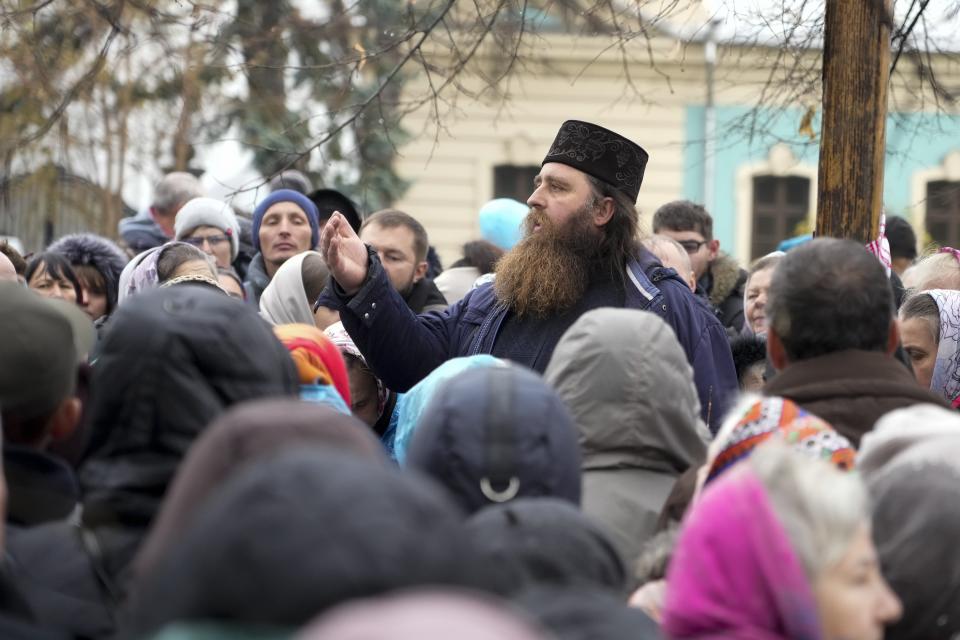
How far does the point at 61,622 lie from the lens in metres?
2.64

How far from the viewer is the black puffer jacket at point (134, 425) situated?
2721 millimetres

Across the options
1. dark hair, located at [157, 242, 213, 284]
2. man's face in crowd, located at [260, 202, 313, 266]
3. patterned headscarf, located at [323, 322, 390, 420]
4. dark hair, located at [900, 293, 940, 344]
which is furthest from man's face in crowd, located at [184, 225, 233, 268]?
dark hair, located at [900, 293, 940, 344]

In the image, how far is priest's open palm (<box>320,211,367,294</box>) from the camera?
486cm

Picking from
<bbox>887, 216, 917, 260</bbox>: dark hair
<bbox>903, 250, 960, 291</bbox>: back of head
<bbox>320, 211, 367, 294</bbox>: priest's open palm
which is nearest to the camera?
<bbox>320, 211, 367, 294</bbox>: priest's open palm

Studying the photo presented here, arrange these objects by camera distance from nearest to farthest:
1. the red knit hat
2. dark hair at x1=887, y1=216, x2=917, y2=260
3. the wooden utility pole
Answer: the red knit hat < the wooden utility pole < dark hair at x1=887, y1=216, x2=917, y2=260

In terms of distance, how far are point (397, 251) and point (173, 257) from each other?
49.0 inches

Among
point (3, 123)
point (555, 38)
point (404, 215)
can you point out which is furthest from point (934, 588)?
point (555, 38)

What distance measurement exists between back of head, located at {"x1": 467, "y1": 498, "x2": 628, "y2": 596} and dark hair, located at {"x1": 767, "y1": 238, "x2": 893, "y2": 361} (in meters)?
1.13

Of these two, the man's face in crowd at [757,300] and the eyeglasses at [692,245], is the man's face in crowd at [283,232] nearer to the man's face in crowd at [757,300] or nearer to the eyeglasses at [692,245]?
the eyeglasses at [692,245]

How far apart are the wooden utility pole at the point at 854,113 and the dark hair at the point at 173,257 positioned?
2.28 metres

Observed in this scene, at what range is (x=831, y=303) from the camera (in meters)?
3.50

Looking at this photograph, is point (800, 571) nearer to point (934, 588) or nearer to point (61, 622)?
point (934, 588)

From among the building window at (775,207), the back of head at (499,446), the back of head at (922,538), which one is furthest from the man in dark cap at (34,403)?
the building window at (775,207)

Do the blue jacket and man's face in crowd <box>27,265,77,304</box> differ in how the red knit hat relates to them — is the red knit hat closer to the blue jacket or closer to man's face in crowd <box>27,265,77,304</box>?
the blue jacket
